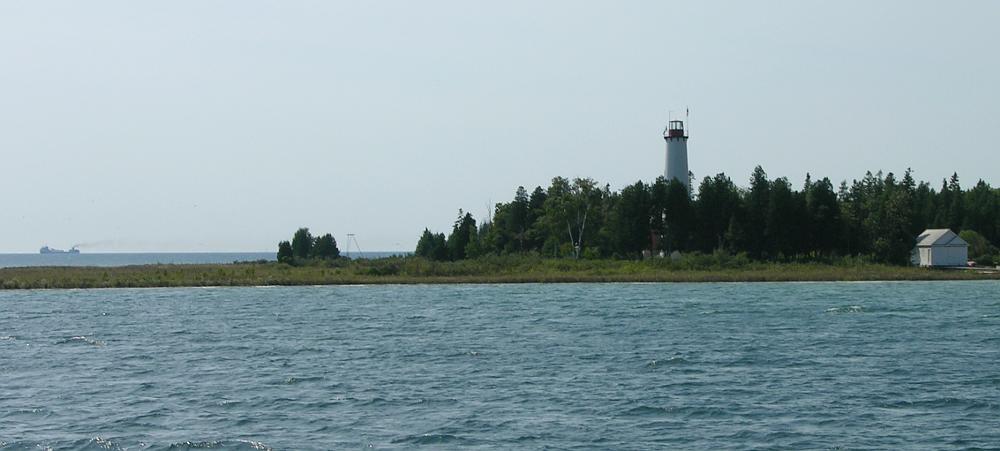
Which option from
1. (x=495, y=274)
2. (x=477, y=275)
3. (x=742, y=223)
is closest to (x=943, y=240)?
(x=742, y=223)

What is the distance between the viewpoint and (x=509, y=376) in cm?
3606

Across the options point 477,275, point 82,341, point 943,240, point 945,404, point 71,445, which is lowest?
point 71,445

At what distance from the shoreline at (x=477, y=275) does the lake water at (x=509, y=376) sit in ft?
86.8

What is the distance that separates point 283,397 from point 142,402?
382 cm

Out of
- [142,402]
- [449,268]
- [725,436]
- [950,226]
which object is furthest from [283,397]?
[950,226]

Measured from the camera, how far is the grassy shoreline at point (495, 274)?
9431 centimetres

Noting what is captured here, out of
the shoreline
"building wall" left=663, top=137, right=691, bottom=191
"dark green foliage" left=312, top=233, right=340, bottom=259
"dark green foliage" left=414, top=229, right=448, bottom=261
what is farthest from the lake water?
"dark green foliage" left=312, top=233, right=340, bottom=259

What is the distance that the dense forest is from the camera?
110m

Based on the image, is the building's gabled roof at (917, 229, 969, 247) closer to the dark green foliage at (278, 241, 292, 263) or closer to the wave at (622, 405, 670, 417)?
the dark green foliage at (278, 241, 292, 263)

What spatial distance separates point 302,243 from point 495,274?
1802 inches

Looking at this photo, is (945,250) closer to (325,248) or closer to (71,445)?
(325,248)

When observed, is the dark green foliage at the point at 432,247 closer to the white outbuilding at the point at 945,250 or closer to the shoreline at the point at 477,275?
the shoreline at the point at 477,275

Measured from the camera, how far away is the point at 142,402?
103 ft

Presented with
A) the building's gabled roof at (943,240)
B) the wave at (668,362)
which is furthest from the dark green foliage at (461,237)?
the wave at (668,362)
